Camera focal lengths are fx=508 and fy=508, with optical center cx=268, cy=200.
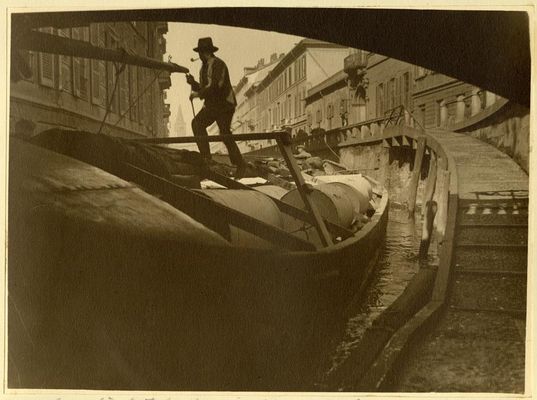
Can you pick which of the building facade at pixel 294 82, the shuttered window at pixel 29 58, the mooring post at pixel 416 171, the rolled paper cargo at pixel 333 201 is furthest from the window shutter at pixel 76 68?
the mooring post at pixel 416 171

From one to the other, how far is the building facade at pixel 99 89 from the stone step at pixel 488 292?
94.9 inches

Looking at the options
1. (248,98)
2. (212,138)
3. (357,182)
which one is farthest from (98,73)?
(357,182)

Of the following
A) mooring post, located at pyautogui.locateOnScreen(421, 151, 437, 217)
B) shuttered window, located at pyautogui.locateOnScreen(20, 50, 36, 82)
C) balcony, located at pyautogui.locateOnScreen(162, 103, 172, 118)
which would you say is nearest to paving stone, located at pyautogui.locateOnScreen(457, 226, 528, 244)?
mooring post, located at pyautogui.locateOnScreen(421, 151, 437, 217)

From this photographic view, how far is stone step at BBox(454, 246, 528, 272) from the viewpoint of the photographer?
10.0ft

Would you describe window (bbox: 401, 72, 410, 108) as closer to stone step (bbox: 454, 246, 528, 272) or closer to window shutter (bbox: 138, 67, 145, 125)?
stone step (bbox: 454, 246, 528, 272)

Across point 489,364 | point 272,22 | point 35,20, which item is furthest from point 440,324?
point 35,20

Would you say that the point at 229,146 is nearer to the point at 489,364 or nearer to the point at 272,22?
the point at 272,22

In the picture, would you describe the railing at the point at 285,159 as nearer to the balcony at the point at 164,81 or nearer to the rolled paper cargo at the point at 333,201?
the balcony at the point at 164,81

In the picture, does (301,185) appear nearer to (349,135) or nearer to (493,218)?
(349,135)

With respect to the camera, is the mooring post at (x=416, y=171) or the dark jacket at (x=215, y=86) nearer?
the dark jacket at (x=215, y=86)

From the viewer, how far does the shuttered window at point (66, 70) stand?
3092 mm

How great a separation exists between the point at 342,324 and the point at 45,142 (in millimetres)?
2527

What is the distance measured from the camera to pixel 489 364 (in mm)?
2887

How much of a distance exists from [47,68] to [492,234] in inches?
131
